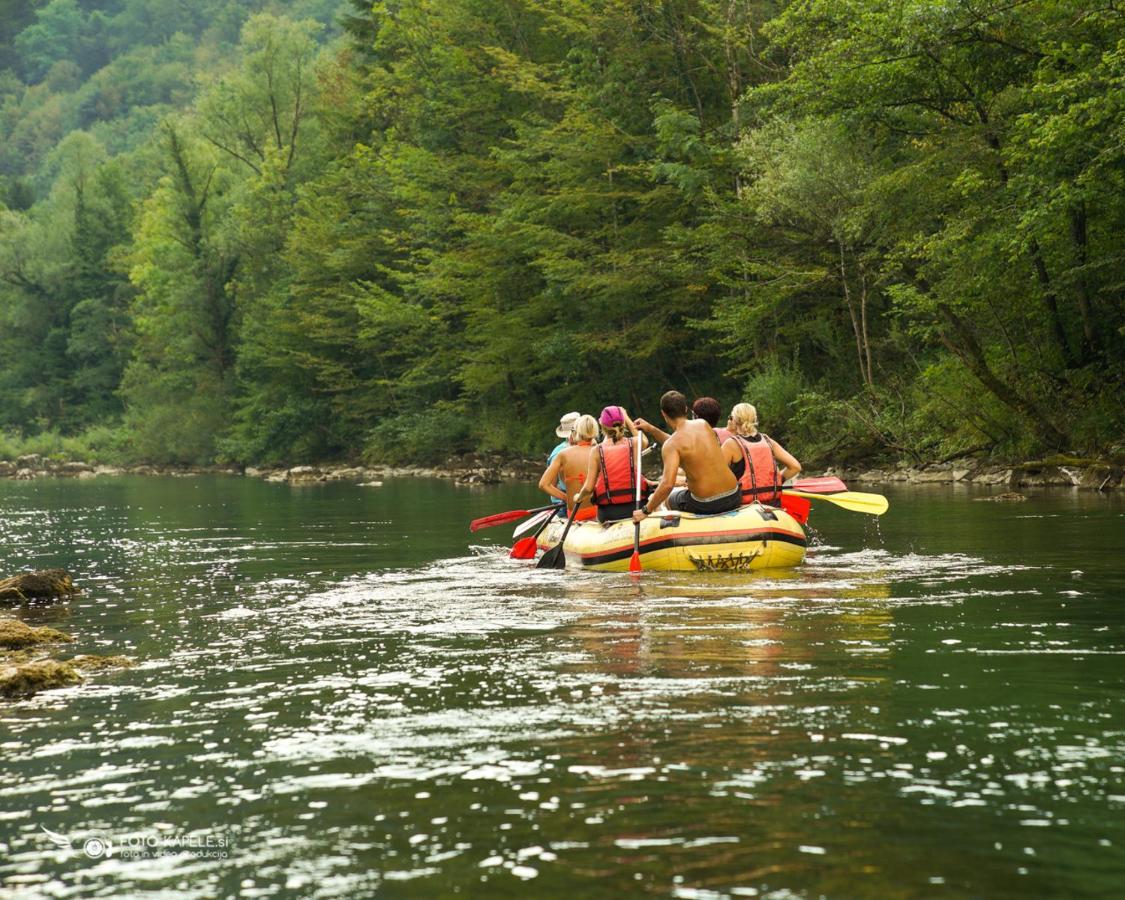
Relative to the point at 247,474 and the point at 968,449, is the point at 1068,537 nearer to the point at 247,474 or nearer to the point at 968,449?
the point at 968,449

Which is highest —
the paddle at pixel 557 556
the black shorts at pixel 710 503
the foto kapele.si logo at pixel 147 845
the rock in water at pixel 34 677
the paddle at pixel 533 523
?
the black shorts at pixel 710 503

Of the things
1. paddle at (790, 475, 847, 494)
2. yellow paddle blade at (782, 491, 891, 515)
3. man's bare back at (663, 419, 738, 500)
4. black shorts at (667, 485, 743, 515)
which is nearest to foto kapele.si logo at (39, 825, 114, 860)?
man's bare back at (663, 419, 738, 500)

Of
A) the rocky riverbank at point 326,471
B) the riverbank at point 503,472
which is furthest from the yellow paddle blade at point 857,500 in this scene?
the rocky riverbank at point 326,471

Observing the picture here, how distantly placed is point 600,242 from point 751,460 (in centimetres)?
2700

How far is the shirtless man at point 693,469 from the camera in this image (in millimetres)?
13477

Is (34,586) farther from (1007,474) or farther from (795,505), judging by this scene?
(1007,474)

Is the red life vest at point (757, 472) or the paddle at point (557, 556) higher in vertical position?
the red life vest at point (757, 472)

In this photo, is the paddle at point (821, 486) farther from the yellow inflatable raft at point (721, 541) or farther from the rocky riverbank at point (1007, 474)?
the rocky riverbank at point (1007, 474)

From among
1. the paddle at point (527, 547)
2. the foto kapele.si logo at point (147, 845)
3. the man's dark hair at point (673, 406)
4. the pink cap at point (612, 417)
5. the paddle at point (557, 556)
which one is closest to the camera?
→ the foto kapele.si logo at point (147, 845)

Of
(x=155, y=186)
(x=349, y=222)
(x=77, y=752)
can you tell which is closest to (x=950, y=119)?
(x=77, y=752)

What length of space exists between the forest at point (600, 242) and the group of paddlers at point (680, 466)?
8.50 m

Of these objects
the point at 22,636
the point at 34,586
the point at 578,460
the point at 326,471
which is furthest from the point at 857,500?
the point at 326,471

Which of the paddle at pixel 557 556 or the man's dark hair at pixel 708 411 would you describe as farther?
the paddle at pixel 557 556

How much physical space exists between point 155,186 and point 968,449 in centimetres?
6993
